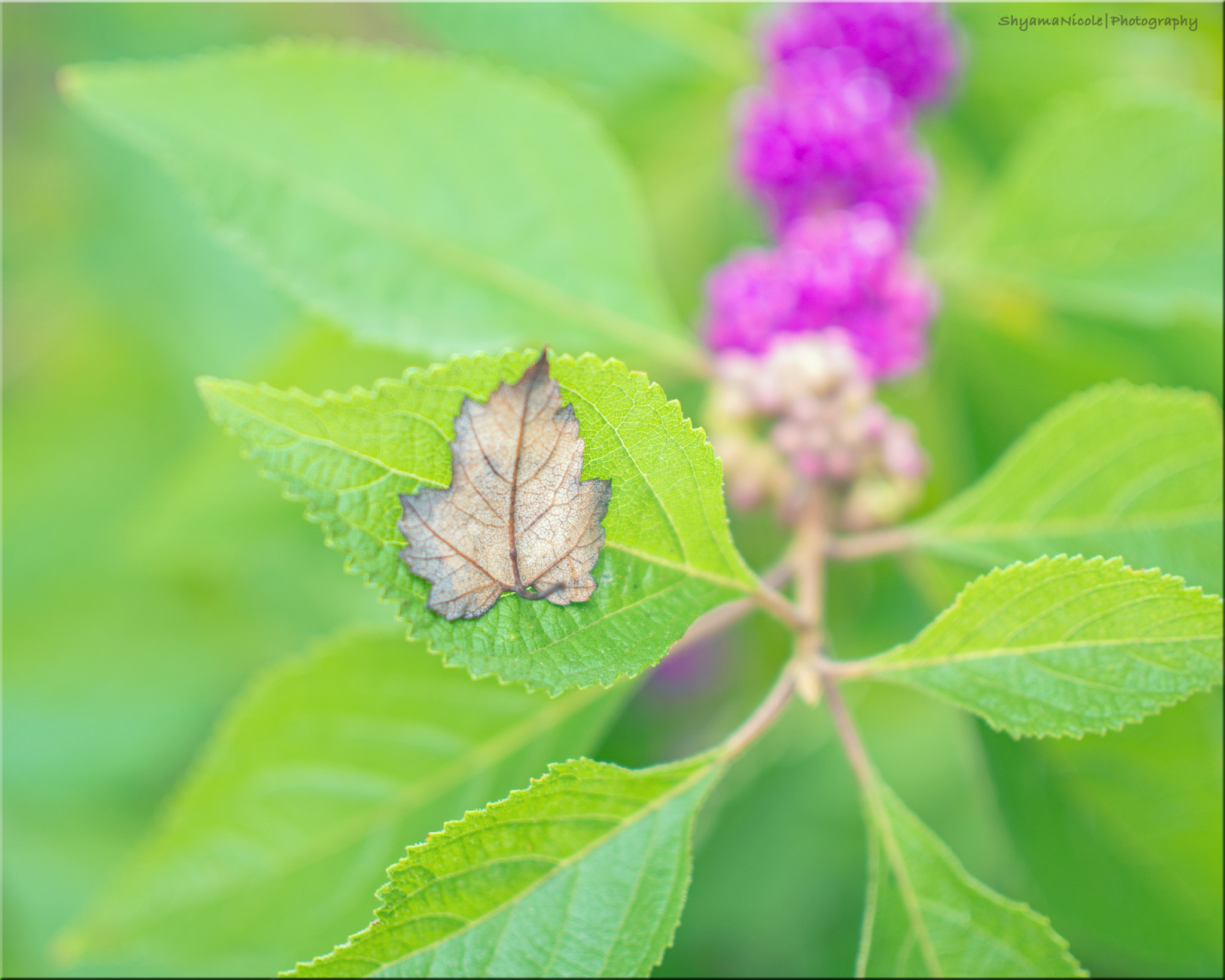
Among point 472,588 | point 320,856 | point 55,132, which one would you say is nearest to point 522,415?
point 472,588

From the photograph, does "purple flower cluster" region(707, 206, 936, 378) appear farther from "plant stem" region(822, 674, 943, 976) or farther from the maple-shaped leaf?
the maple-shaped leaf

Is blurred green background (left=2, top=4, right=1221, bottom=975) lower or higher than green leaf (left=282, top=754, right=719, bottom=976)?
higher

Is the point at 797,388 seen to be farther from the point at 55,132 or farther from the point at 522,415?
the point at 55,132

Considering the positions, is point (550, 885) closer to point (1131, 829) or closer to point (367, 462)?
point (367, 462)

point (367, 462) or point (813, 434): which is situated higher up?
point (813, 434)

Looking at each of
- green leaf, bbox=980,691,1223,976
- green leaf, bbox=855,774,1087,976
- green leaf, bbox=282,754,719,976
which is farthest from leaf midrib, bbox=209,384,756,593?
green leaf, bbox=980,691,1223,976

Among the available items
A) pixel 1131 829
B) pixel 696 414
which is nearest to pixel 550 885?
pixel 1131 829
